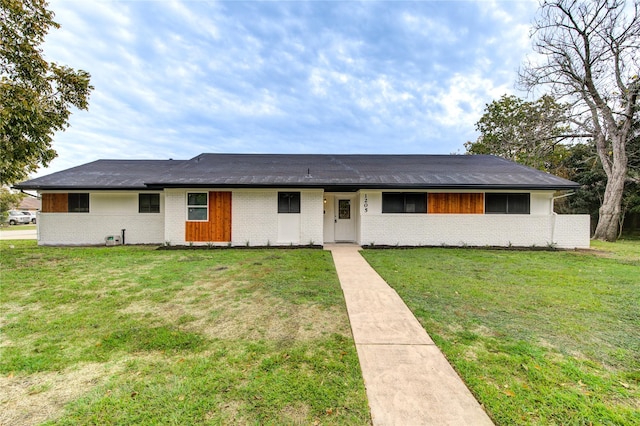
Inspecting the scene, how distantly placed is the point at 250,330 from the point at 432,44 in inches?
693

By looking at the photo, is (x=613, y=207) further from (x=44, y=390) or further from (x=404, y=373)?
(x=44, y=390)

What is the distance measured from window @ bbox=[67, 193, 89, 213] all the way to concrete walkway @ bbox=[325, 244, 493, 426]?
40.0 ft

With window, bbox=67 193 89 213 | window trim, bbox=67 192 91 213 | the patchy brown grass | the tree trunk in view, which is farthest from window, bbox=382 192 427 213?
window, bbox=67 193 89 213

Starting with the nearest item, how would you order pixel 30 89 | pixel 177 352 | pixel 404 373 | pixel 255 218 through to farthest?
pixel 404 373, pixel 177 352, pixel 30 89, pixel 255 218

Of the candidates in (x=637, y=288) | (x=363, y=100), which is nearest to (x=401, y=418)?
(x=637, y=288)

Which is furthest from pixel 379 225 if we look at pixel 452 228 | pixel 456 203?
pixel 456 203

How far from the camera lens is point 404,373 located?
244 centimetres

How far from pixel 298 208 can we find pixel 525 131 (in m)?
16.8

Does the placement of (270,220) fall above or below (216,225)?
above

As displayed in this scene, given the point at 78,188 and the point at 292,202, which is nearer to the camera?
the point at 292,202

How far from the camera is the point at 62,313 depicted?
3.79m

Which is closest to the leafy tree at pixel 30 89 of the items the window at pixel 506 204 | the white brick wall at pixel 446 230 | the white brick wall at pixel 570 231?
the white brick wall at pixel 446 230

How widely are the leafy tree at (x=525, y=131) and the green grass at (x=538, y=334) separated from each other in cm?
1183

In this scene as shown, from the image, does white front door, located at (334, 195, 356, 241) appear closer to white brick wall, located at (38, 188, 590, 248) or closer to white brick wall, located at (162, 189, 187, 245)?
white brick wall, located at (38, 188, 590, 248)
